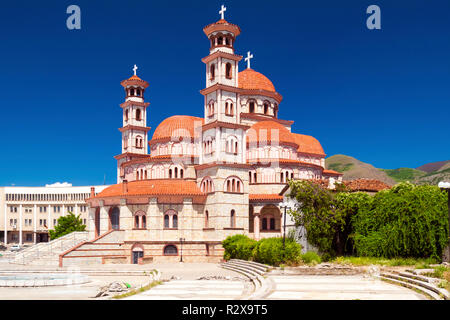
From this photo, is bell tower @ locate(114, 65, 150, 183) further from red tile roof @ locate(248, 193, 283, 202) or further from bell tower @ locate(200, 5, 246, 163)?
red tile roof @ locate(248, 193, 283, 202)

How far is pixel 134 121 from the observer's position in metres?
61.7

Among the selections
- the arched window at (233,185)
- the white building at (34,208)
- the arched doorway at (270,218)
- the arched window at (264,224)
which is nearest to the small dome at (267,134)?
the arched doorway at (270,218)

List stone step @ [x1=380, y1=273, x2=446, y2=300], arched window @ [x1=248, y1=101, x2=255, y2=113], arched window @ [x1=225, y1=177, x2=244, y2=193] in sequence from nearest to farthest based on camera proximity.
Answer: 1. stone step @ [x1=380, y1=273, x2=446, y2=300]
2. arched window @ [x1=225, y1=177, x2=244, y2=193]
3. arched window @ [x1=248, y1=101, x2=255, y2=113]

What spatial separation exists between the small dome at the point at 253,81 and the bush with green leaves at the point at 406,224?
2907 cm

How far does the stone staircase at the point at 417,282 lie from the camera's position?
705 inches

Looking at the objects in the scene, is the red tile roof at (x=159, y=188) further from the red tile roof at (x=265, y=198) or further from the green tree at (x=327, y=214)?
the green tree at (x=327, y=214)

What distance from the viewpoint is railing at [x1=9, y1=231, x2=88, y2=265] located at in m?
48.8

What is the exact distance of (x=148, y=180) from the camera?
53.0 meters

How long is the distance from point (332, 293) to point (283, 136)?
36664 mm

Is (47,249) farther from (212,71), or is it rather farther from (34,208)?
(34,208)

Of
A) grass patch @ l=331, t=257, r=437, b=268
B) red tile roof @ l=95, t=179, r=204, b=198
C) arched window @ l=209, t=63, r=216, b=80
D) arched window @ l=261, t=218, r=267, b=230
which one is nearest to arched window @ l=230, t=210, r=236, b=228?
red tile roof @ l=95, t=179, r=204, b=198

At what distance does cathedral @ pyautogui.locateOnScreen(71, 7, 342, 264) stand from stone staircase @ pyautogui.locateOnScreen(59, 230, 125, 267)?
0.09 metres
